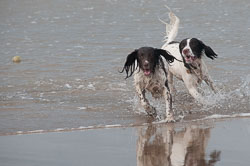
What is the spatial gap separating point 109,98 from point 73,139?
2779mm

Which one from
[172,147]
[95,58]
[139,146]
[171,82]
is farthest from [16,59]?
[172,147]

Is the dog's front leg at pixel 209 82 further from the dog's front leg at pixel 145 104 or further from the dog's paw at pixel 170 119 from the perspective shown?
the dog's paw at pixel 170 119

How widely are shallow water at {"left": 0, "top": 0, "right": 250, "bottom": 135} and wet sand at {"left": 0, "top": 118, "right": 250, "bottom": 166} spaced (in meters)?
0.69

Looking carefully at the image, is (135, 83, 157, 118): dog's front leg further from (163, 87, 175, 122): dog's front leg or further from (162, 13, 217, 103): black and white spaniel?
(162, 13, 217, 103): black and white spaniel

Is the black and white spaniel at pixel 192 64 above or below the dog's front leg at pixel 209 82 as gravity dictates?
above

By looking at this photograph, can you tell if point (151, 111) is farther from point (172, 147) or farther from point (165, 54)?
point (172, 147)

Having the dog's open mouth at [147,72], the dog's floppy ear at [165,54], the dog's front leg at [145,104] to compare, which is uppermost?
the dog's floppy ear at [165,54]

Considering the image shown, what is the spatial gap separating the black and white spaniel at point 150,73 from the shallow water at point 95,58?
0.26 meters

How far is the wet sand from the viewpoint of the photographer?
5230 mm

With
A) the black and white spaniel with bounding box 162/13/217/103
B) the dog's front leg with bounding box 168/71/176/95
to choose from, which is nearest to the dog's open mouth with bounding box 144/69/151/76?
the black and white spaniel with bounding box 162/13/217/103

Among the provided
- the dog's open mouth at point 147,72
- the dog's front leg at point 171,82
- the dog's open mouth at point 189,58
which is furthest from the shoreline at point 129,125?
the dog's front leg at point 171,82

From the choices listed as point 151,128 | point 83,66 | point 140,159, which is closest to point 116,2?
point 83,66

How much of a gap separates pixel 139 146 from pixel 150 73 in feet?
5.99

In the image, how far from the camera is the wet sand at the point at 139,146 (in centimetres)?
523
